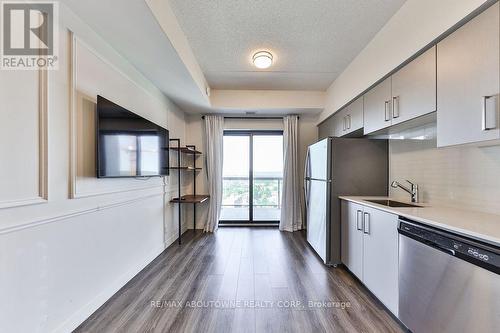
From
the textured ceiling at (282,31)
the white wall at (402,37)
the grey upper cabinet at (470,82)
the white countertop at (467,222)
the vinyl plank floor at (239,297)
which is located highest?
the textured ceiling at (282,31)

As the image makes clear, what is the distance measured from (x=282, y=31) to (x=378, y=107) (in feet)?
4.28

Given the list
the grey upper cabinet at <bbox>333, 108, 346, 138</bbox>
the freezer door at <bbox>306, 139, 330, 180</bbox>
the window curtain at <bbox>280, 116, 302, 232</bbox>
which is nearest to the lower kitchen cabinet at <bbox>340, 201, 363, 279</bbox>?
the freezer door at <bbox>306, 139, 330, 180</bbox>

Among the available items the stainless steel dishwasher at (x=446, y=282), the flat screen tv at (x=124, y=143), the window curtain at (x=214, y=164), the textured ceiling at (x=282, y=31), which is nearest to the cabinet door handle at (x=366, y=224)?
the stainless steel dishwasher at (x=446, y=282)

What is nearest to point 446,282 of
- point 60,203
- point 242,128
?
point 60,203

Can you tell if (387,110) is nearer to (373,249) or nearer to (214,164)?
(373,249)

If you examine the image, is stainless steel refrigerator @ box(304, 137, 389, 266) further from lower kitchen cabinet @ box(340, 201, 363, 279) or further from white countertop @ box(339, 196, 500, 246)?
white countertop @ box(339, 196, 500, 246)

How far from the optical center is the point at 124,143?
2.11 m

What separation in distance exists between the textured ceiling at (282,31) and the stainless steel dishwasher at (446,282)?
1.92m

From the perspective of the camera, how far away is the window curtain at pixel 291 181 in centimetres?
435

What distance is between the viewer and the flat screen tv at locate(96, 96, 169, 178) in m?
1.83

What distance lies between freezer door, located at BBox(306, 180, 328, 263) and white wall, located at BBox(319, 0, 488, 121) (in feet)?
4.27

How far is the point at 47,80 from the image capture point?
4.81 ft

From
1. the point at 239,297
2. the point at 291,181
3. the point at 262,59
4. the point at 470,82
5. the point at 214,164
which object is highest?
the point at 262,59

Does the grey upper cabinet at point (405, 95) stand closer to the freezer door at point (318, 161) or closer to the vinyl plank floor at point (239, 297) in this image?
the freezer door at point (318, 161)
